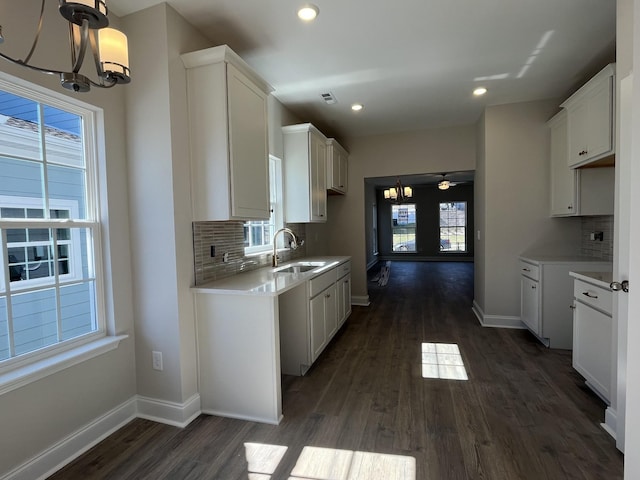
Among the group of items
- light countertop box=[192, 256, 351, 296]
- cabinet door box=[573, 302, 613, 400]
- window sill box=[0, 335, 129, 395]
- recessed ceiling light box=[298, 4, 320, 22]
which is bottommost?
cabinet door box=[573, 302, 613, 400]

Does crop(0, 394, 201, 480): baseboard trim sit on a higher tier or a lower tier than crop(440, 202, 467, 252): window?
lower

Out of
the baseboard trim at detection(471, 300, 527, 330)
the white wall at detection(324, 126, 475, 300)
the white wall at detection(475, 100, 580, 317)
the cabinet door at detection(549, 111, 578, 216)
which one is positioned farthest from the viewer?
the white wall at detection(324, 126, 475, 300)

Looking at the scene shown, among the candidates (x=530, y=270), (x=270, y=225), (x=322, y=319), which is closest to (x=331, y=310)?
(x=322, y=319)

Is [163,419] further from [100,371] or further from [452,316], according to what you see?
[452,316]

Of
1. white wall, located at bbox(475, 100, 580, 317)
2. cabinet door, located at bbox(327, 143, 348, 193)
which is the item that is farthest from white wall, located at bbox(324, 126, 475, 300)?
white wall, located at bbox(475, 100, 580, 317)

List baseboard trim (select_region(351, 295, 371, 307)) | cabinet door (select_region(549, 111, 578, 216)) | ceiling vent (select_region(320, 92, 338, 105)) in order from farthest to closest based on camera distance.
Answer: baseboard trim (select_region(351, 295, 371, 307)) → ceiling vent (select_region(320, 92, 338, 105)) → cabinet door (select_region(549, 111, 578, 216))

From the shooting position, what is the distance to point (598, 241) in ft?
11.3

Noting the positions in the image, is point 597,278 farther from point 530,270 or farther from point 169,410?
point 169,410

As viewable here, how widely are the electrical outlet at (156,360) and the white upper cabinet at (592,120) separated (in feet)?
12.3

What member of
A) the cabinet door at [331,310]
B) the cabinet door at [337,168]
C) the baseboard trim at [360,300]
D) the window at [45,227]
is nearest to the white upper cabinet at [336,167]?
the cabinet door at [337,168]

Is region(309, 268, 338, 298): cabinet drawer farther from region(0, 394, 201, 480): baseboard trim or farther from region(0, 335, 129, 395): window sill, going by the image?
region(0, 335, 129, 395): window sill

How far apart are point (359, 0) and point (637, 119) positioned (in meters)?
1.85

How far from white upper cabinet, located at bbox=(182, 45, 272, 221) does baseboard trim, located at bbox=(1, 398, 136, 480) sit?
1.39 metres

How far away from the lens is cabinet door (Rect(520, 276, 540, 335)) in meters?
3.40
